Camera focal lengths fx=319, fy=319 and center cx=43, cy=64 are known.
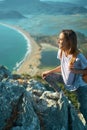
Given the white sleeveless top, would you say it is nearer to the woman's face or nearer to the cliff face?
the woman's face

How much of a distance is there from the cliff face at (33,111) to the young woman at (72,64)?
1.19 meters

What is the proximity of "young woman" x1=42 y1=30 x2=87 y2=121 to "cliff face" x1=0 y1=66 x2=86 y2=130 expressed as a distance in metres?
1.19

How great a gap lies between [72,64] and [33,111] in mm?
2362

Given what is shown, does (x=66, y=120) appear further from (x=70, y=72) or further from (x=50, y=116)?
(x=70, y=72)

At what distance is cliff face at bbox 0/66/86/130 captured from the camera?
36.0 ft

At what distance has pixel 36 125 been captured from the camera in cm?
1126

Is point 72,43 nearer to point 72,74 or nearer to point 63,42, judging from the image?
point 63,42

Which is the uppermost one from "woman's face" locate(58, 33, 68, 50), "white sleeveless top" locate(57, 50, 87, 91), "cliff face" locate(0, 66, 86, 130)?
"woman's face" locate(58, 33, 68, 50)

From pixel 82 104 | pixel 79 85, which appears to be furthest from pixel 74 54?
pixel 82 104

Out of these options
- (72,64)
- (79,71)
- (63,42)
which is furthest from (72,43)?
(79,71)

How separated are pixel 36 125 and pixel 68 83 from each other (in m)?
1.87

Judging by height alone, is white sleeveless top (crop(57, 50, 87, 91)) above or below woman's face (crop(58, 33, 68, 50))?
below

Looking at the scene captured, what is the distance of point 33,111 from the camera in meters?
11.6

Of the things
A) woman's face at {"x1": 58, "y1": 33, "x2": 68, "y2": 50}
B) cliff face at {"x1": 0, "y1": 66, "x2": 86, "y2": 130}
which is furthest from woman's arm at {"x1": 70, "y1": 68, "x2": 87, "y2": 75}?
cliff face at {"x1": 0, "y1": 66, "x2": 86, "y2": 130}
